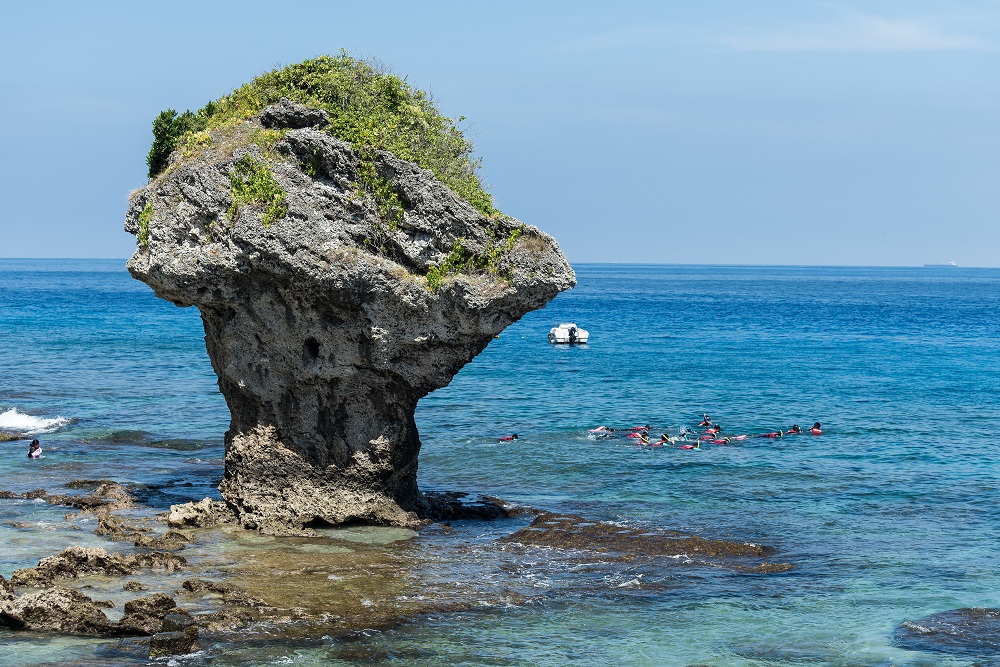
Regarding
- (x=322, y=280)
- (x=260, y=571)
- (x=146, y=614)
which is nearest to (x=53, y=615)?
(x=146, y=614)

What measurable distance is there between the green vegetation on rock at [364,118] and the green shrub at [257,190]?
1.83 meters

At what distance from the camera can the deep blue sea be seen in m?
19.2

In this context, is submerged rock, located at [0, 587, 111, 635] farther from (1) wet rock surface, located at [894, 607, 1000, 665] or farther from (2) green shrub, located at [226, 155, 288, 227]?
(1) wet rock surface, located at [894, 607, 1000, 665]

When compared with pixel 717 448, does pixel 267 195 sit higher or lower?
higher

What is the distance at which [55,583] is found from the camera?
20672mm

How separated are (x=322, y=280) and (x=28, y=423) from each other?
24370 millimetres

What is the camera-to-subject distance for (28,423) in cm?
4278

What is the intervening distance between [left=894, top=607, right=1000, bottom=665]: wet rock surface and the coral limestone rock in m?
10.3

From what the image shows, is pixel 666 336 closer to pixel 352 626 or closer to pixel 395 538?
pixel 395 538

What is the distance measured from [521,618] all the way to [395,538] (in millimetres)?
6092

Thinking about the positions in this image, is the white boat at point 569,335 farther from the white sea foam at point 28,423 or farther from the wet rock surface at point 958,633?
the wet rock surface at point 958,633

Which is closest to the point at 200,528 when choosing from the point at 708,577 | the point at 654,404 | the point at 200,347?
the point at 708,577

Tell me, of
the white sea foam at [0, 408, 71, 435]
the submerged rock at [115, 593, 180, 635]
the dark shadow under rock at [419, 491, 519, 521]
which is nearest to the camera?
the submerged rock at [115, 593, 180, 635]

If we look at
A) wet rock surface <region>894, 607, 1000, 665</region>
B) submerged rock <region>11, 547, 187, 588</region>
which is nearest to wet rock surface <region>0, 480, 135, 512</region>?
submerged rock <region>11, 547, 187, 588</region>
